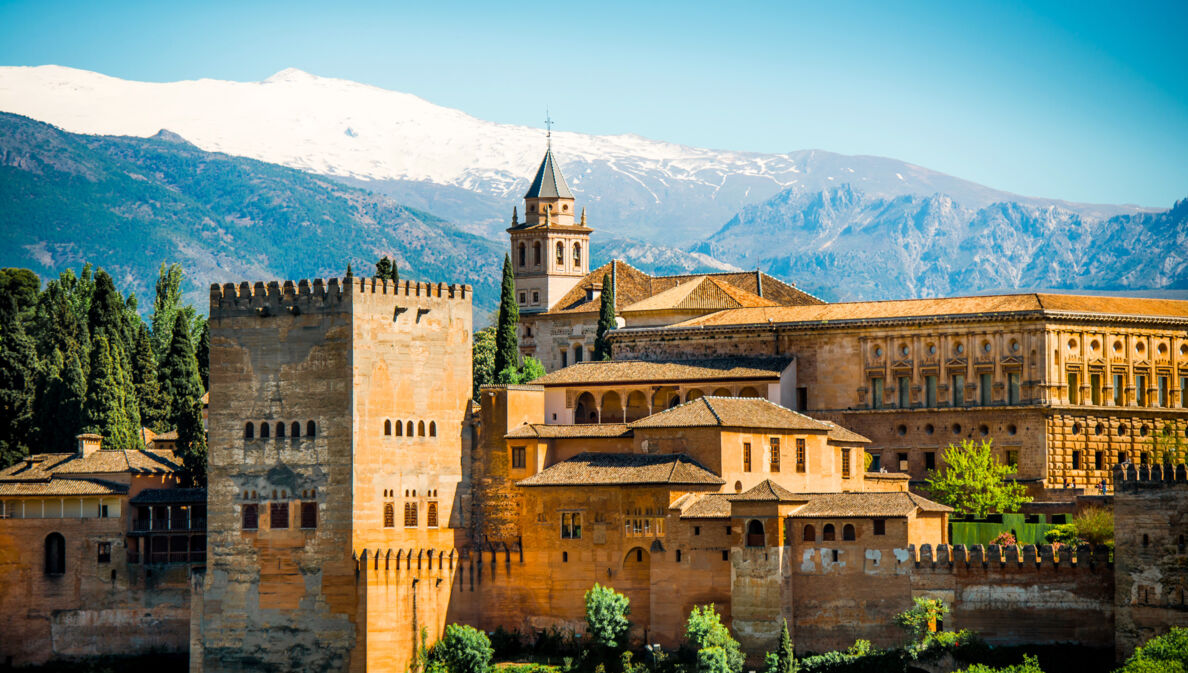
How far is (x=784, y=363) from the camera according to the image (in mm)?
78000

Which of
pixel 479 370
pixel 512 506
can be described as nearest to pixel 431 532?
pixel 512 506

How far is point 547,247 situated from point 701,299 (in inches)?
887

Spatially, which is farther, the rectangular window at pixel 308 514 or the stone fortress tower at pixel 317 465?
the rectangular window at pixel 308 514

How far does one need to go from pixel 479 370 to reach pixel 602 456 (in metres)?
35.8

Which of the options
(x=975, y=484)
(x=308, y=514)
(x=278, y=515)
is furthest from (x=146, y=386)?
(x=975, y=484)

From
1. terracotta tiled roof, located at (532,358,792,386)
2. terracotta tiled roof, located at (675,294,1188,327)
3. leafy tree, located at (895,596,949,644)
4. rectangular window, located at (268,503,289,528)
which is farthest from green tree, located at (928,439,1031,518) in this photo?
rectangular window, located at (268,503,289,528)

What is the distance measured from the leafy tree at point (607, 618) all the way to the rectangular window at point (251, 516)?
12.4m

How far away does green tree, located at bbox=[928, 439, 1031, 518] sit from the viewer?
70.2m

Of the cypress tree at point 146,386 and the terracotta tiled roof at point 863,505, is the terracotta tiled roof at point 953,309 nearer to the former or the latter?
the terracotta tiled roof at point 863,505

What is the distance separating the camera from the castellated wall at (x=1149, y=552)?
5466cm

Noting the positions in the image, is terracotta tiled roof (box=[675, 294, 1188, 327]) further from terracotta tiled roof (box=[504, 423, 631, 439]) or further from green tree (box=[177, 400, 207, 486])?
green tree (box=[177, 400, 207, 486])

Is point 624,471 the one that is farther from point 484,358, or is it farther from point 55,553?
point 484,358

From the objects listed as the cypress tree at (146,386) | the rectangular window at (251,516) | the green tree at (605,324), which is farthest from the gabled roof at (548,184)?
the rectangular window at (251,516)

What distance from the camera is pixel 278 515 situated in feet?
210
